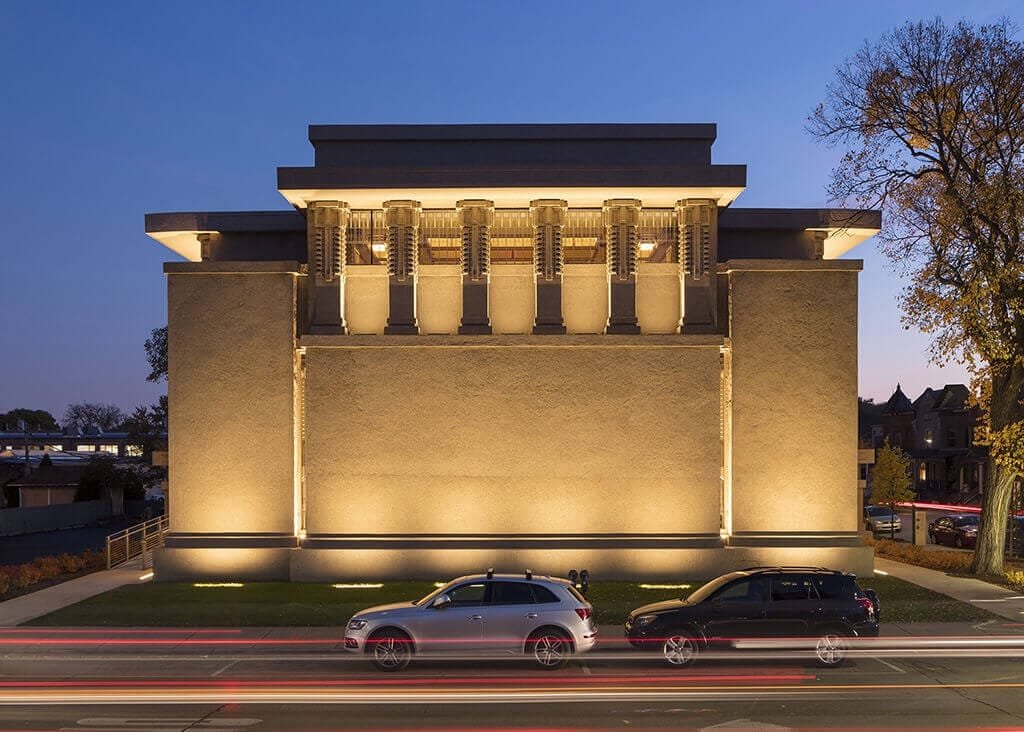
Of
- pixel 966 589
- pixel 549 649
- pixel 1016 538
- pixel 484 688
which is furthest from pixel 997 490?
pixel 484 688

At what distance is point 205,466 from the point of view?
2309 centimetres

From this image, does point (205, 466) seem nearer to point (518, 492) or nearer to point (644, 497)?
point (518, 492)

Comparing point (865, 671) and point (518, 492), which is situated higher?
point (518, 492)

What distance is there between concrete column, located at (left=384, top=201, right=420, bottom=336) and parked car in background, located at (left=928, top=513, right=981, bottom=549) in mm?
24051

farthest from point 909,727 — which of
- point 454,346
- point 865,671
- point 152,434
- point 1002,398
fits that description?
point 152,434

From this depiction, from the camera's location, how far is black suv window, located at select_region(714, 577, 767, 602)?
14258 millimetres

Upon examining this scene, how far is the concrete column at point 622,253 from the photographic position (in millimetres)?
23547

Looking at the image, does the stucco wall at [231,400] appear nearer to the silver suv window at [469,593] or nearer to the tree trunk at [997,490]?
the silver suv window at [469,593]

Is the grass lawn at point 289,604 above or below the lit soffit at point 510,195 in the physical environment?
below

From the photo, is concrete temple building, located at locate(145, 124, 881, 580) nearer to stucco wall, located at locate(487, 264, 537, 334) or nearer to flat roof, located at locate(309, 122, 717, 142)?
stucco wall, located at locate(487, 264, 537, 334)

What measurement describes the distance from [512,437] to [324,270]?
6.94 m

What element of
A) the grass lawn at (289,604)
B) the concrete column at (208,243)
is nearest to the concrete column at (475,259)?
the grass lawn at (289,604)

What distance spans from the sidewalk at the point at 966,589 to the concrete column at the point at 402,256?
14.0 m

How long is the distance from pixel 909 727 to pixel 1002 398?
55.7 ft
